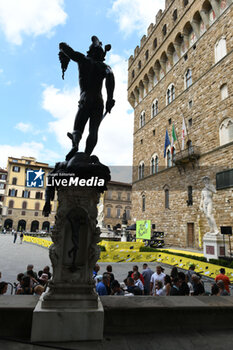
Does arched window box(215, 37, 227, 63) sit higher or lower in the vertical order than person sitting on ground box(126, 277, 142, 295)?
higher

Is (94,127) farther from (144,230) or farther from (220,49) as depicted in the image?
(220,49)

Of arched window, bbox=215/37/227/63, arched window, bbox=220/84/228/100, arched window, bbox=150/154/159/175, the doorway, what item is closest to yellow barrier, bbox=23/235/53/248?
the doorway

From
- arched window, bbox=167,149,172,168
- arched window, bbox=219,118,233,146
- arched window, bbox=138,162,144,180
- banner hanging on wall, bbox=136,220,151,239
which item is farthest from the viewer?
arched window, bbox=138,162,144,180

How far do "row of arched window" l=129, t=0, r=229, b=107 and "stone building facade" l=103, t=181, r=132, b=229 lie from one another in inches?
1033

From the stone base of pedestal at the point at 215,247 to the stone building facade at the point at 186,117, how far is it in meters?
3.18

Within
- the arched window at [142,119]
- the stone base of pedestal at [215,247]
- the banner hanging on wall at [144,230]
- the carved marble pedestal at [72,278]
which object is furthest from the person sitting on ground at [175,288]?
the arched window at [142,119]

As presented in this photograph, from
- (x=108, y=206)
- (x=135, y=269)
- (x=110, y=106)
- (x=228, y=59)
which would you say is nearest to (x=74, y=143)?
(x=110, y=106)

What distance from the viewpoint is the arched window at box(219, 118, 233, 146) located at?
15.1m

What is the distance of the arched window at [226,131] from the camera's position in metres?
15.1

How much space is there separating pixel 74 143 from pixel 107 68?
3.70ft

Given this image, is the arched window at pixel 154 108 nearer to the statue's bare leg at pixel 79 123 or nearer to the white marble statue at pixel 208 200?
the white marble statue at pixel 208 200

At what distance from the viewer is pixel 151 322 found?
239cm

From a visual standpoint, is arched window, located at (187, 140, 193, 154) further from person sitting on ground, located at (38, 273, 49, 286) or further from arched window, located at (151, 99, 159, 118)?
person sitting on ground, located at (38, 273, 49, 286)

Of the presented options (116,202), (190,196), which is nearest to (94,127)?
(190,196)
